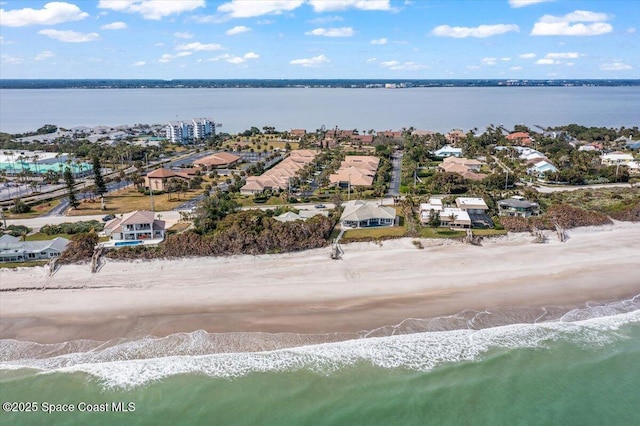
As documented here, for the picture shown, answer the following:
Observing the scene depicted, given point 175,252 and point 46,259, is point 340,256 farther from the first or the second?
point 46,259

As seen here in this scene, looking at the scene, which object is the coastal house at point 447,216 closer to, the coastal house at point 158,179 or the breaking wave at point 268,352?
the breaking wave at point 268,352

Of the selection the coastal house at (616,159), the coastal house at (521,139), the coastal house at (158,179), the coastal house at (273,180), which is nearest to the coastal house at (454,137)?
the coastal house at (521,139)

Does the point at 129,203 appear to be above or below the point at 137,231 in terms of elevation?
below

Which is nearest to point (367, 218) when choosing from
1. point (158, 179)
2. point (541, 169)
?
point (158, 179)

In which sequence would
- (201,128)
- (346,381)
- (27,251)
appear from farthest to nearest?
(201,128), (27,251), (346,381)

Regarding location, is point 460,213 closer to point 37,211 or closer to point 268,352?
point 268,352

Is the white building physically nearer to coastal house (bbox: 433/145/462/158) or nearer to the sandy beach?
coastal house (bbox: 433/145/462/158)
